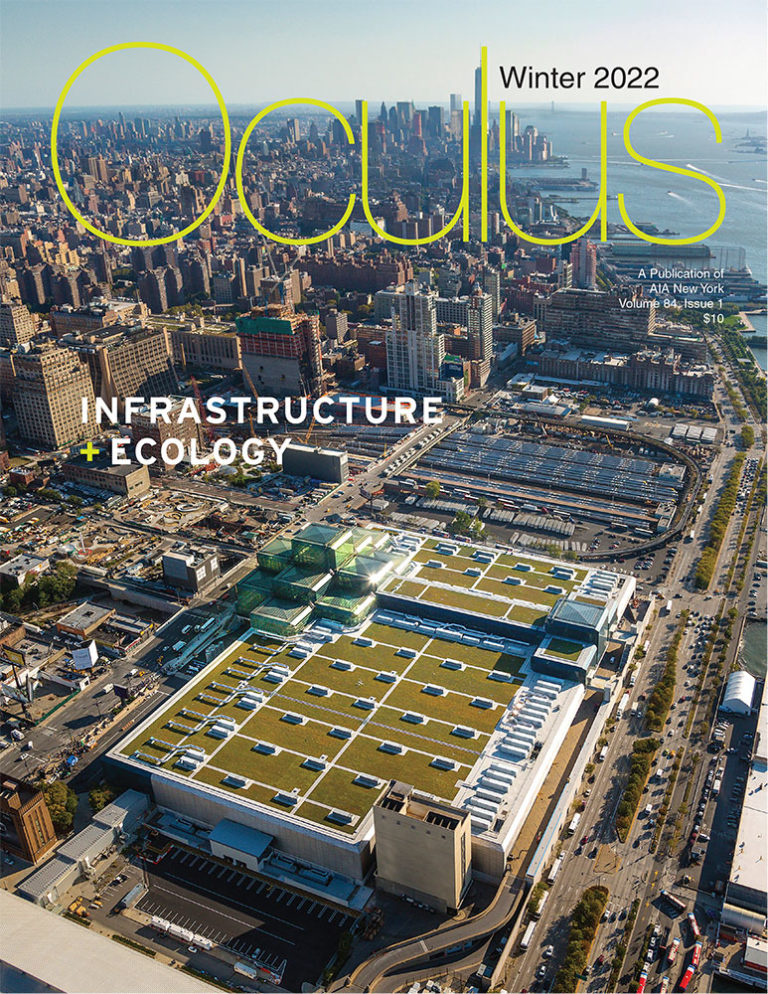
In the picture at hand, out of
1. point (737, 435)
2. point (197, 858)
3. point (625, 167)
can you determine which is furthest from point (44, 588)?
point (625, 167)

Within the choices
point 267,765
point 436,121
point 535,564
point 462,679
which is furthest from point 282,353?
point 436,121

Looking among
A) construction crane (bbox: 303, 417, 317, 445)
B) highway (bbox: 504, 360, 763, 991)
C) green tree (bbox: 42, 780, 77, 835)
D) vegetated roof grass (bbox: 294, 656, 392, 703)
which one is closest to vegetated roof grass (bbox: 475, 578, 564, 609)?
highway (bbox: 504, 360, 763, 991)

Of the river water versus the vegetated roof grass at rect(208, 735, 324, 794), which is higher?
the river water

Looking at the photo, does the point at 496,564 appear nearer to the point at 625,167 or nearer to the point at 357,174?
the point at 357,174

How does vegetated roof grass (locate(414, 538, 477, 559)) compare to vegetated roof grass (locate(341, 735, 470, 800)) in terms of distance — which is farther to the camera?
vegetated roof grass (locate(414, 538, 477, 559))

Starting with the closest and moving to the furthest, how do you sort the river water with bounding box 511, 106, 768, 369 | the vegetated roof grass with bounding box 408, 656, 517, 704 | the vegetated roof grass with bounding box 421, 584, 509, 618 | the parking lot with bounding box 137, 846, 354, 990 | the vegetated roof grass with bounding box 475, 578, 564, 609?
1. the parking lot with bounding box 137, 846, 354, 990
2. the vegetated roof grass with bounding box 408, 656, 517, 704
3. the vegetated roof grass with bounding box 421, 584, 509, 618
4. the vegetated roof grass with bounding box 475, 578, 564, 609
5. the river water with bounding box 511, 106, 768, 369

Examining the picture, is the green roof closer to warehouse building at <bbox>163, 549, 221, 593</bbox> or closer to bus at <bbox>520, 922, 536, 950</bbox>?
warehouse building at <bbox>163, 549, 221, 593</bbox>

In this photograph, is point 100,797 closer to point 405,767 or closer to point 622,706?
point 405,767

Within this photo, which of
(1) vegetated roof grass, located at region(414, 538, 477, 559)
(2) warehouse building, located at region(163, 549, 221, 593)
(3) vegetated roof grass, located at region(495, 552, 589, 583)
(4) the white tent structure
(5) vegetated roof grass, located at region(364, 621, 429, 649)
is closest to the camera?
(4) the white tent structure
